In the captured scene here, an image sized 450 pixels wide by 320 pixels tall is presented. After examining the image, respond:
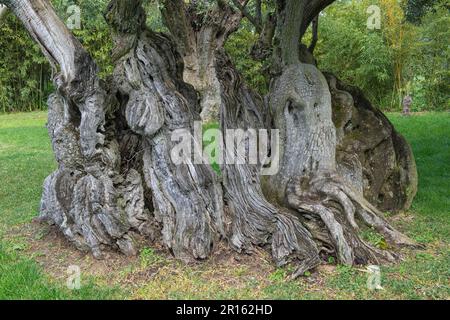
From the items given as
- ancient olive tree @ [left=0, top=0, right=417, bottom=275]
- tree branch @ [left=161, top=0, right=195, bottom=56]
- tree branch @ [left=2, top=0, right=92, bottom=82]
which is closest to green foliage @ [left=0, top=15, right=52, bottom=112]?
tree branch @ [left=161, top=0, right=195, bottom=56]

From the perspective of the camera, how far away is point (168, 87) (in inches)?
225

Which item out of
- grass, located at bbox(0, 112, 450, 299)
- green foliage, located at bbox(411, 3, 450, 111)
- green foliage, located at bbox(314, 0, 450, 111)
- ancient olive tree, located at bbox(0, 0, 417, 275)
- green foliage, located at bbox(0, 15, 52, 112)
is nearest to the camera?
grass, located at bbox(0, 112, 450, 299)

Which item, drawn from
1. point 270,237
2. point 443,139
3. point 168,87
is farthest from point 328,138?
point 443,139

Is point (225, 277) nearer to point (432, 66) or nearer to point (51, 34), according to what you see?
point (51, 34)

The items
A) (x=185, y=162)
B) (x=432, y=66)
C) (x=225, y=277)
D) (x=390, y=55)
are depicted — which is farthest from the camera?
(x=432, y=66)

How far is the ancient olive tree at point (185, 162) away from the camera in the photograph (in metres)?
5.18

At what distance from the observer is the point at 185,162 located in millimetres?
5340

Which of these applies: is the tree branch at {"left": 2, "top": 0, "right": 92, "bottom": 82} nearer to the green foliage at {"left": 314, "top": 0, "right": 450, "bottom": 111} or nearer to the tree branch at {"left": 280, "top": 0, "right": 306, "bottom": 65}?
the tree branch at {"left": 280, "top": 0, "right": 306, "bottom": 65}

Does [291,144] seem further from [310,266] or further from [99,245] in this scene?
[99,245]

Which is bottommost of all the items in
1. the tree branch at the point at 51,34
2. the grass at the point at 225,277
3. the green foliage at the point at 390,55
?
the grass at the point at 225,277

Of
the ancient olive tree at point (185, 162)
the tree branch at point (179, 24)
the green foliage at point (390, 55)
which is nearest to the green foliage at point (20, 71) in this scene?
the tree branch at point (179, 24)

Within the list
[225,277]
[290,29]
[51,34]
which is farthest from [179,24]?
[225,277]

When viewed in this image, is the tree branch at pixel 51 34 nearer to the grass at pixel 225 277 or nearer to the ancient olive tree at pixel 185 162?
the ancient olive tree at pixel 185 162

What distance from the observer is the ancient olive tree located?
5176mm
